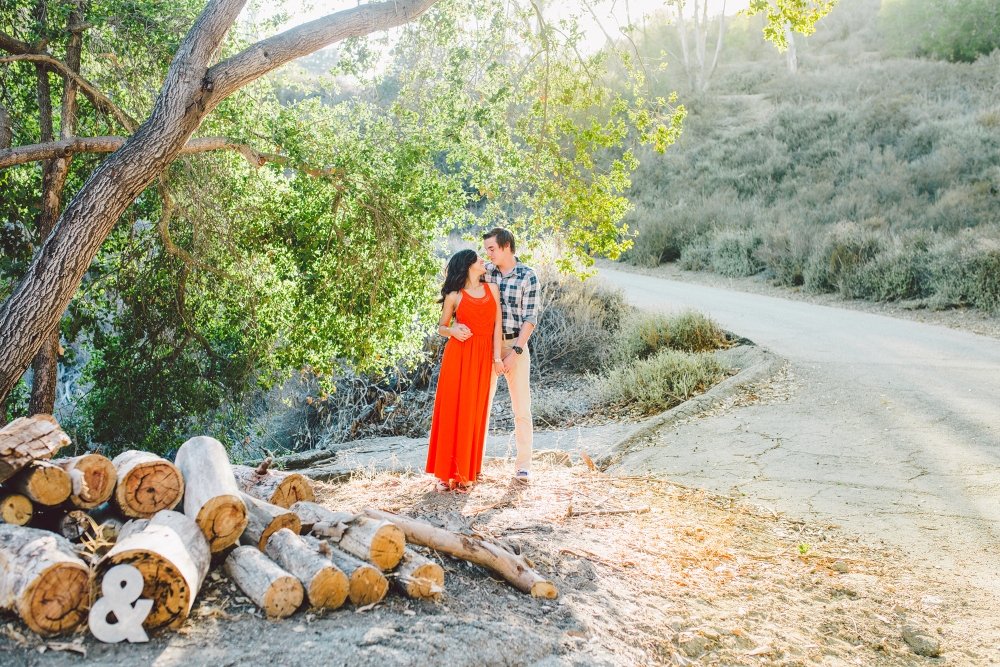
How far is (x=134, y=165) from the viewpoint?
5.16 m

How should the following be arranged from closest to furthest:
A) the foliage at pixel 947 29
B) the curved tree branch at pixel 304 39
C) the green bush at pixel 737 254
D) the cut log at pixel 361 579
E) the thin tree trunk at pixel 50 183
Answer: the cut log at pixel 361 579 → the curved tree branch at pixel 304 39 → the thin tree trunk at pixel 50 183 → the green bush at pixel 737 254 → the foliage at pixel 947 29

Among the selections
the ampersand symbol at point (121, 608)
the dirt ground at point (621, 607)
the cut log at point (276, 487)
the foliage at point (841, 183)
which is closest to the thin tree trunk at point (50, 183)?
the cut log at point (276, 487)

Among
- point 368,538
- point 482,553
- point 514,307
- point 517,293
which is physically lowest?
point 482,553

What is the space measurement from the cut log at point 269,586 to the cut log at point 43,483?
97 cm

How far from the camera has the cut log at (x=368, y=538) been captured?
3.67 m

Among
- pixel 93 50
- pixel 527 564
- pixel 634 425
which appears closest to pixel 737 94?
pixel 634 425

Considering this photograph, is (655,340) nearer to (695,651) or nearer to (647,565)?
(647,565)

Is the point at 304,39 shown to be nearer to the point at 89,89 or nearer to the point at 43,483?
the point at 89,89

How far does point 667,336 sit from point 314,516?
7.81 meters

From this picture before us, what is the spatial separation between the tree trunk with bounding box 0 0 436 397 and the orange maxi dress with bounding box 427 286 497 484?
89.4 inches

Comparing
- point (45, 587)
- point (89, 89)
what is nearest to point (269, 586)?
point (45, 587)

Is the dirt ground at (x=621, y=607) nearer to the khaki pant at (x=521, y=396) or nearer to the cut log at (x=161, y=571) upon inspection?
the cut log at (x=161, y=571)

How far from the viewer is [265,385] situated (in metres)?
8.42

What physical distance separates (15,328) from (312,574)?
3.04 m
